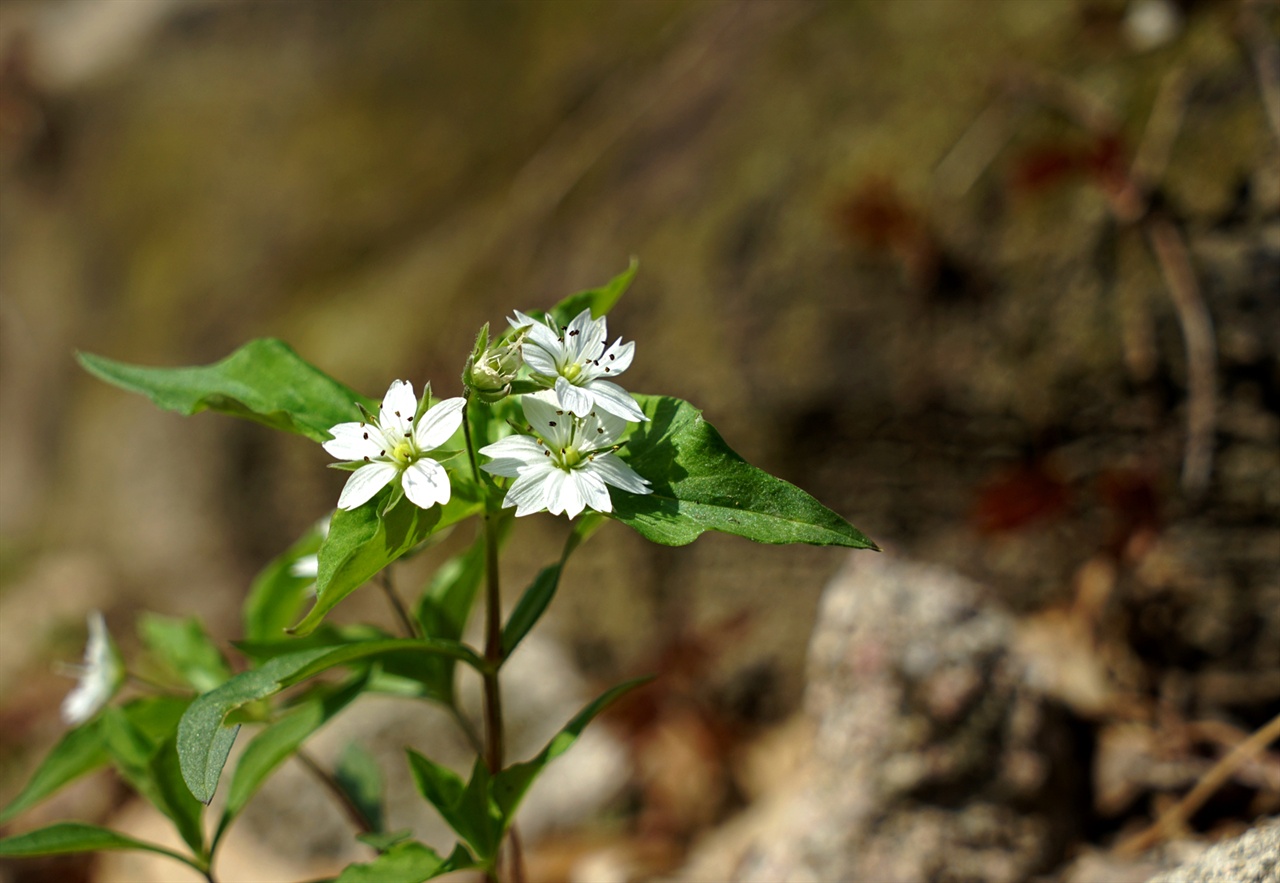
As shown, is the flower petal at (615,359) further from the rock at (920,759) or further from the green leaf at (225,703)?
the rock at (920,759)

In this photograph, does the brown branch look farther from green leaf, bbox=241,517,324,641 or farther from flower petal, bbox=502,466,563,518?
green leaf, bbox=241,517,324,641

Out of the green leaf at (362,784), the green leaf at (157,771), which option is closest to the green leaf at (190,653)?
the green leaf at (157,771)

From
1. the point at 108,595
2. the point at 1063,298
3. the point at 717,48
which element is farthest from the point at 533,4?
the point at 108,595

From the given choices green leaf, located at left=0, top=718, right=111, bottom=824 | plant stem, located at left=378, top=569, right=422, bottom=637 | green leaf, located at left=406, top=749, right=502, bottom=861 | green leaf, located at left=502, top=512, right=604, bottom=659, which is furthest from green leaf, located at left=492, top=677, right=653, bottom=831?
green leaf, located at left=0, top=718, right=111, bottom=824

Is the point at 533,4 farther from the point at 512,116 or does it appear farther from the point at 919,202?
the point at 919,202

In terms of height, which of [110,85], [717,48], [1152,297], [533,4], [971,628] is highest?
[110,85]

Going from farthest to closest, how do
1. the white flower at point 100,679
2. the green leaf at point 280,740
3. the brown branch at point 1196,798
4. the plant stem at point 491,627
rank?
the brown branch at point 1196,798 < the white flower at point 100,679 < the green leaf at point 280,740 < the plant stem at point 491,627
